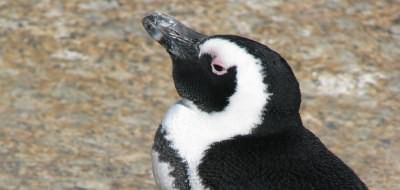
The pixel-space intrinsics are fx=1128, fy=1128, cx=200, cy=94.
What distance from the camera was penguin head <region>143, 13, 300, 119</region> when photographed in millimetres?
3127

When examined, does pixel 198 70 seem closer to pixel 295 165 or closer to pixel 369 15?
pixel 295 165

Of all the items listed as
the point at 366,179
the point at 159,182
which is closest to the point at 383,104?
the point at 366,179

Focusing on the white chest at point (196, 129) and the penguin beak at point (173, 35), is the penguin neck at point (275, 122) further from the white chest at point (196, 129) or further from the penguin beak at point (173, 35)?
the penguin beak at point (173, 35)

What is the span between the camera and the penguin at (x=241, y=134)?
3082mm

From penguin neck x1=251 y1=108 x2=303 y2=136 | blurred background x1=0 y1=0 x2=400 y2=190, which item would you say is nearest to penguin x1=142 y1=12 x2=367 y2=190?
penguin neck x1=251 y1=108 x2=303 y2=136

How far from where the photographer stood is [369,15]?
536cm

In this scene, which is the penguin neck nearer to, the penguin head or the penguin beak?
the penguin head

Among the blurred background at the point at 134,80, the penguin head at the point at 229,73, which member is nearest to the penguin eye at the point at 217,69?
the penguin head at the point at 229,73

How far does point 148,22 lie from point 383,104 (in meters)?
1.42

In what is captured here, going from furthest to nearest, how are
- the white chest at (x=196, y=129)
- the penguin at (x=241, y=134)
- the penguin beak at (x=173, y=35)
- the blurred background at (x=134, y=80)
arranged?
1. the blurred background at (x=134, y=80)
2. the penguin beak at (x=173, y=35)
3. the white chest at (x=196, y=129)
4. the penguin at (x=241, y=134)

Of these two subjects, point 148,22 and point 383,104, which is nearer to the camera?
point 148,22

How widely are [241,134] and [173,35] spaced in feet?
1.73

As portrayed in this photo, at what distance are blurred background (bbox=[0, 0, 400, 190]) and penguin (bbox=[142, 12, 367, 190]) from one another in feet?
2.49

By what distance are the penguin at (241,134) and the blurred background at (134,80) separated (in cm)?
76
